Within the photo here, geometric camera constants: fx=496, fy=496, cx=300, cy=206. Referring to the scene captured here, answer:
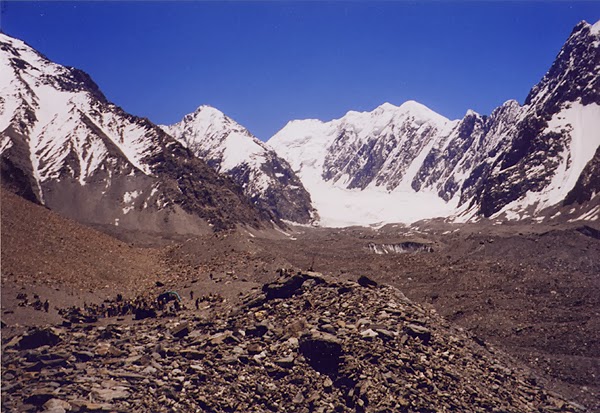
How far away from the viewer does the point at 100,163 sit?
372 ft

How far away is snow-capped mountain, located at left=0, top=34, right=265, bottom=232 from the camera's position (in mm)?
101188

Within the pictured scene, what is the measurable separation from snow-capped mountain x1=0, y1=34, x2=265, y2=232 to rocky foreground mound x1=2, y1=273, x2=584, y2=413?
263 feet

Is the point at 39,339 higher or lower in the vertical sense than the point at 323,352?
lower

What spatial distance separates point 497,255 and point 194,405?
5618 cm

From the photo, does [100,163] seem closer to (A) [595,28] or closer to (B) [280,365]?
(B) [280,365]

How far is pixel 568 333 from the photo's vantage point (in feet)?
83.7

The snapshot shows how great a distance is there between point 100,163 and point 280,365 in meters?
109

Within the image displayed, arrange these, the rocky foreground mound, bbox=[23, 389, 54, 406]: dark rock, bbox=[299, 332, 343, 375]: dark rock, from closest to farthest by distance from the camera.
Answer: bbox=[23, 389, 54, 406]: dark rock
the rocky foreground mound
bbox=[299, 332, 343, 375]: dark rock

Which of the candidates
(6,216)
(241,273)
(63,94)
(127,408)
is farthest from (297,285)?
(63,94)

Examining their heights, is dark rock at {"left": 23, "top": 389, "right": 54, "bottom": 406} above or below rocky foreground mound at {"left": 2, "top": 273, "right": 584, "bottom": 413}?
below

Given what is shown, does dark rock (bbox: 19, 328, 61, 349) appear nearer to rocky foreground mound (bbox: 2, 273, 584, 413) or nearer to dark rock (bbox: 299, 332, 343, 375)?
rocky foreground mound (bbox: 2, 273, 584, 413)

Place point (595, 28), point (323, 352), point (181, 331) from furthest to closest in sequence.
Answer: point (595, 28) → point (181, 331) → point (323, 352)

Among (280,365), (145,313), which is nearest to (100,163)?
(145,313)

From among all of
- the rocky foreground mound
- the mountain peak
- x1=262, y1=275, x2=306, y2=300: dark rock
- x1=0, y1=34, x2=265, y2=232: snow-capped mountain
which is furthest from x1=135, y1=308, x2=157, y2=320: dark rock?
the mountain peak
